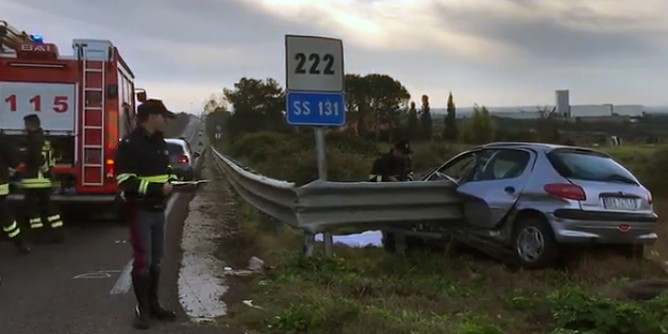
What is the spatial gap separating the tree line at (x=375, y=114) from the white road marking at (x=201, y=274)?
81.2 feet

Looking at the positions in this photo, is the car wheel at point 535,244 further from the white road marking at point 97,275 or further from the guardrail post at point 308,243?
the white road marking at point 97,275

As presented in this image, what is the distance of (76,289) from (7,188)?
3144 mm

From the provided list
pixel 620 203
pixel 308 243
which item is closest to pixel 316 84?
pixel 308 243

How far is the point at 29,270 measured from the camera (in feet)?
29.7

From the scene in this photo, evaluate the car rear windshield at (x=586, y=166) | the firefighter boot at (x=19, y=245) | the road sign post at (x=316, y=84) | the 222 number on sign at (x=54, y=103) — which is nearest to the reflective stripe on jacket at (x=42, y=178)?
the 222 number on sign at (x=54, y=103)

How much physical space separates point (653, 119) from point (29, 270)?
3774 centimetres

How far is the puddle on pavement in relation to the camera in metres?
11.8

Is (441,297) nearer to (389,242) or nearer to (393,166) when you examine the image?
(389,242)

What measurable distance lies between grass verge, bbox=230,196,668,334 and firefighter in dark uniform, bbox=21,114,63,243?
11.1ft

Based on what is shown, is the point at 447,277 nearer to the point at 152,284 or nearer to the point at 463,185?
the point at 463,185

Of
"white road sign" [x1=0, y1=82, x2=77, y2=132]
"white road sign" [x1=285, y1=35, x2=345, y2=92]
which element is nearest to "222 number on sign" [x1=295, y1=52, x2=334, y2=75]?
"white road sign" [x1=285, y1=35, x2=345, y2=92]

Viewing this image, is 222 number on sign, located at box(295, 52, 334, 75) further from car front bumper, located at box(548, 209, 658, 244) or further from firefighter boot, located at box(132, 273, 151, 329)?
firefighter boot, located at box(132, 273, 151, 329)

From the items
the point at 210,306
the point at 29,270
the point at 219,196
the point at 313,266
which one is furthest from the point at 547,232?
the point at 219,196

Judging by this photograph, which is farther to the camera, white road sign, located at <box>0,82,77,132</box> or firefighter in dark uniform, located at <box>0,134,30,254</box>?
white road sign, located at <box>0,82,77,132</box>
